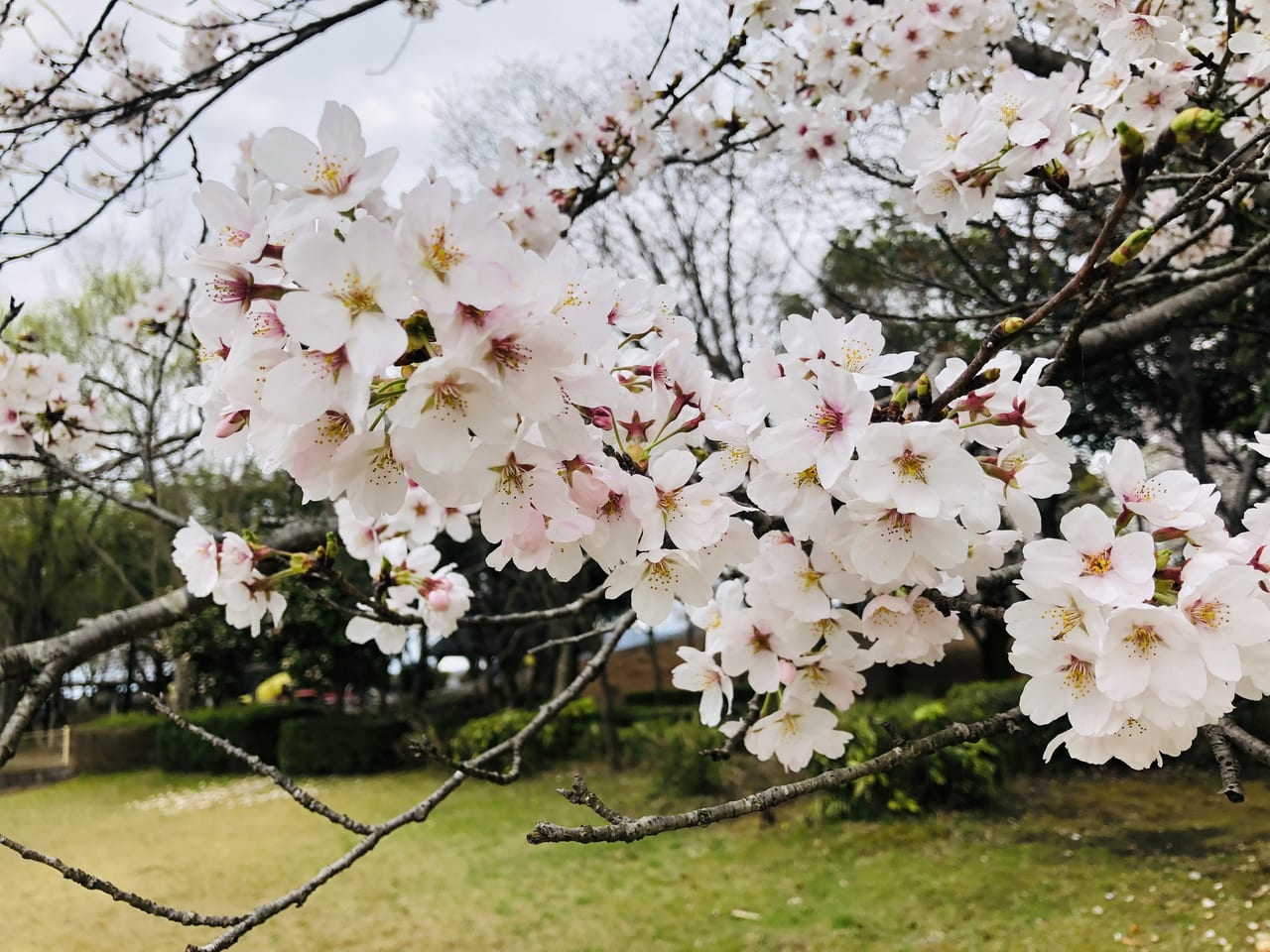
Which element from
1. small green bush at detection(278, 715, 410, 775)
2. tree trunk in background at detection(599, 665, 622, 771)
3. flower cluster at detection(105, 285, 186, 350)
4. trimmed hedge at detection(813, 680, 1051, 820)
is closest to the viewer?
flower cluster at detection(105, 285, 186, 350)

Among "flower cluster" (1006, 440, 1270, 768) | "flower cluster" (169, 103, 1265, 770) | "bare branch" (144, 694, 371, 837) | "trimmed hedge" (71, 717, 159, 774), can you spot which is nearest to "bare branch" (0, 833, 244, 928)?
"bare branch" (144, 694, 371, 837)

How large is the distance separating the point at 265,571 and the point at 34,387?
115 centimetres

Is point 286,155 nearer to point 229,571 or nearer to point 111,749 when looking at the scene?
point 229,571

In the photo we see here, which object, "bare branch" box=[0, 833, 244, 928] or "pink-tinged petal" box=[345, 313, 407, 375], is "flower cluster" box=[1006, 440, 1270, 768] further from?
"bare branch" box=[0, 833, 244, 928]

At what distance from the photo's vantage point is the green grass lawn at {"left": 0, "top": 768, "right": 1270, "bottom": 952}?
4.13 m

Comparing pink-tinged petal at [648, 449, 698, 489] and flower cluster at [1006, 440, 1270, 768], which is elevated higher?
pink-tinged petal at [648, 449, 698, 489]

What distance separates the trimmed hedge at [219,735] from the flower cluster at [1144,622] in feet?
38.6

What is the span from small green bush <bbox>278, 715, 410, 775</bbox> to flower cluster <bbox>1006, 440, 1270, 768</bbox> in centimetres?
1029

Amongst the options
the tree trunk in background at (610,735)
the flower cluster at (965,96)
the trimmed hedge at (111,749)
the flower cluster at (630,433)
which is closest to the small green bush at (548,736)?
the tree trunk in background at (610,735)

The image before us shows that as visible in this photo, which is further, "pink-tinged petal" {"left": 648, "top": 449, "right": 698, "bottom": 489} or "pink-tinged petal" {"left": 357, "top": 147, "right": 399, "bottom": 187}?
"pink-tinged petal" {"left": 648, "top": 449, "right": 698, "bottom": 489}

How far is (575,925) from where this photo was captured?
4.62 m

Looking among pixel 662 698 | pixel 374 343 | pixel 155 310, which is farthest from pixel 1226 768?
pixel 662 698

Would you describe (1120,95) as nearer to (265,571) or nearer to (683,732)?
(265,571)

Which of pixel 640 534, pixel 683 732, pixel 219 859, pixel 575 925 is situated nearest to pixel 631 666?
pixel 683 732
